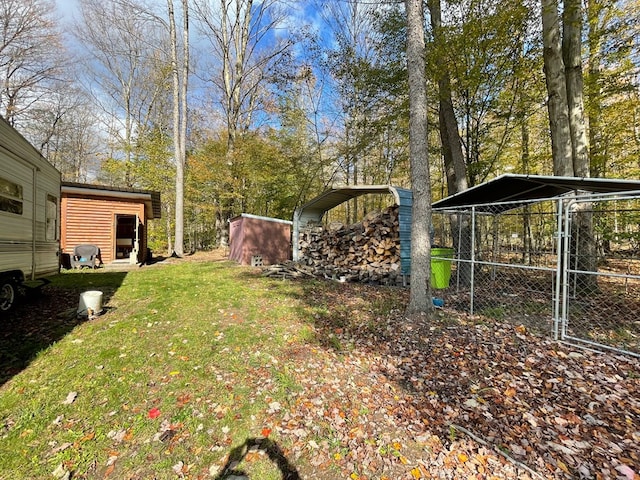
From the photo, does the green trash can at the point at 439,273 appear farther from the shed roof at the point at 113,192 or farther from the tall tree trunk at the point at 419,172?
the shed roof at the point at 113,192

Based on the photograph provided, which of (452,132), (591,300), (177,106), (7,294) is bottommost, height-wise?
(591,300)

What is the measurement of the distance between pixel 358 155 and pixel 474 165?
637cm

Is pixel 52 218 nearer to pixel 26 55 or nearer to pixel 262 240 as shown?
pixel 262 240

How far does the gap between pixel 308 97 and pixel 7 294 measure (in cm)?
1700

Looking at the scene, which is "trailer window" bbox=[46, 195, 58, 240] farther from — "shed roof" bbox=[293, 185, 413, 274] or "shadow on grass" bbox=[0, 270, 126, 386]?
"shed roof" bbox=[293, 185, 413, 274]

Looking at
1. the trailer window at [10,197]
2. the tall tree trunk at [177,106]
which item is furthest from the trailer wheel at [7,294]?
the tall tree trunk at [177,106]

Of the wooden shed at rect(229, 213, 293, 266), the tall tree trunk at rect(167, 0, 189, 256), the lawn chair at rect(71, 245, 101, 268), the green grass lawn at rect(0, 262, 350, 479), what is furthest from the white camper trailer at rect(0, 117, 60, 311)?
the tall tree trunk at rect(167, 0, 189, 256)

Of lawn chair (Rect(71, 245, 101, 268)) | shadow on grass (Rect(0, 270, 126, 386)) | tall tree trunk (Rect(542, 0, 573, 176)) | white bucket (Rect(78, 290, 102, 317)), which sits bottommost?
shadow on grass (Rect(0, 270, 126, 386))

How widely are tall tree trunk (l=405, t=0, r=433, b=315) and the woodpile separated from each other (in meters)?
3.17

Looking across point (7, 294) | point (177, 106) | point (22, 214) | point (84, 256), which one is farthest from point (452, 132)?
point (177, 106)

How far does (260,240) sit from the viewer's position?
11992mm

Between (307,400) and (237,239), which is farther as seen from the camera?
(237,239)

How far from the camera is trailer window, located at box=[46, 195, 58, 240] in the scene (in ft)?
20.9

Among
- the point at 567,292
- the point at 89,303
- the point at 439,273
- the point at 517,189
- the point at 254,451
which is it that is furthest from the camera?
the point at 439,273
